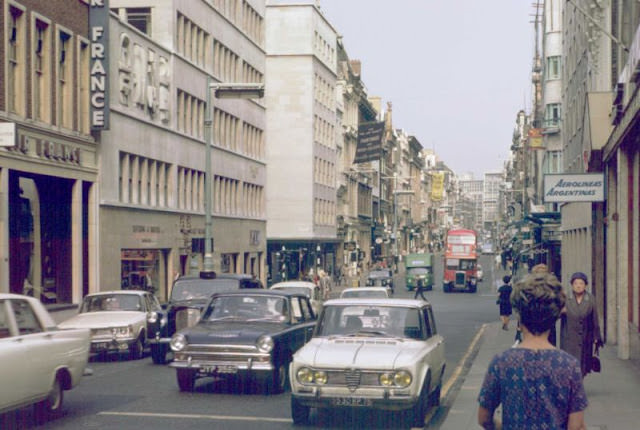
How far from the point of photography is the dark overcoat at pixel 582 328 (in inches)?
520

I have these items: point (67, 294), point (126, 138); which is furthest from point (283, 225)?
point (67, 294)

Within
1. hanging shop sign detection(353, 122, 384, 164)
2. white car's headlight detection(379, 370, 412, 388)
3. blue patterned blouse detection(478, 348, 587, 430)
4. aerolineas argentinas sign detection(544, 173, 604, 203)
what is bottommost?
white car's headlight detection(379, 370, 412, 388)

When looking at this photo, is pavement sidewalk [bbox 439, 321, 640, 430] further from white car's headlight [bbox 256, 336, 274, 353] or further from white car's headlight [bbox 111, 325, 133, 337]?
white car's headlight [bbox 111, 325, 133, 337]

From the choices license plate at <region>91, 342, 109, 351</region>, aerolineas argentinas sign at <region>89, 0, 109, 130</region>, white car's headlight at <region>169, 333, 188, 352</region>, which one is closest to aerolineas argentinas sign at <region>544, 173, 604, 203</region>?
white car's headlight at <region>169, 333, 188, 352</region>

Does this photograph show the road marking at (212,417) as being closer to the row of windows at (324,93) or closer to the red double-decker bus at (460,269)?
the red double-decker bus at (460,269)

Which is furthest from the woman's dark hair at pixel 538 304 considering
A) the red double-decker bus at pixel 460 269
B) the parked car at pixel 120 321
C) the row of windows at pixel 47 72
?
the red double-decker bus at pixel 460 269

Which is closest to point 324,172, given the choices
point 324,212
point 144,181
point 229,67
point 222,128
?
point 324,212

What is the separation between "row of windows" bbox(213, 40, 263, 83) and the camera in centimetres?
5425

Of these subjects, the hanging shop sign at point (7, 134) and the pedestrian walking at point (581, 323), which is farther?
the hanging shop sign at point (7, 134)

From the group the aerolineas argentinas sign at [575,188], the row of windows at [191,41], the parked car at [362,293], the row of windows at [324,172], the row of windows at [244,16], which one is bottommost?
the parked car at [362,293]

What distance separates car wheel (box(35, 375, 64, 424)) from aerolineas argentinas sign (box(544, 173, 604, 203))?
10883 mm

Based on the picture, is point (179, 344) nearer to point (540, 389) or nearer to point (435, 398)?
point (435, 398)

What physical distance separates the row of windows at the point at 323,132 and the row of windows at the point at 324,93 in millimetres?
1491

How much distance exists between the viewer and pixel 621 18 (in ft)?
79.3
